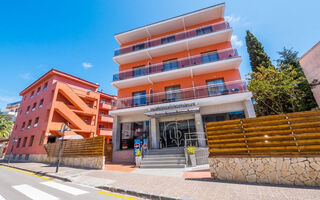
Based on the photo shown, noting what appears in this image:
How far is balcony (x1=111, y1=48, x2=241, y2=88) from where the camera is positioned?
12.6 meters

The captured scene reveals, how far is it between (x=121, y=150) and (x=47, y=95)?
15.3 metres

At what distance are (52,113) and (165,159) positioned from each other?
16.7 metres

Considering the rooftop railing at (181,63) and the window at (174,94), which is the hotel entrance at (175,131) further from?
the rooftop railing at (181,63)

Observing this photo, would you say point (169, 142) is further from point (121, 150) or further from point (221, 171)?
point (221, 171)

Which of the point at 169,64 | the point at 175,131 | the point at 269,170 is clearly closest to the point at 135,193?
the point at 269,170

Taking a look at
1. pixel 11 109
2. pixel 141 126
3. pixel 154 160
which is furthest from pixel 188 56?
pixel 11 109

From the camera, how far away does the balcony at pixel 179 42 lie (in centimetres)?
1397

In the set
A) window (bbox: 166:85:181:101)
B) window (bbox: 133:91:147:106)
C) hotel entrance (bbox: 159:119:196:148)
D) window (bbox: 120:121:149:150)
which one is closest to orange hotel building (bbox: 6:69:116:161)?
window (bbox: 133:91:147:106)

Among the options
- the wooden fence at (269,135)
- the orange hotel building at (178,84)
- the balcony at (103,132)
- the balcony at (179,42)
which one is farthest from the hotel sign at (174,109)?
the balcony at (103,132)

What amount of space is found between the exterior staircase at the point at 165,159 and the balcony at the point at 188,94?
15.6 feet

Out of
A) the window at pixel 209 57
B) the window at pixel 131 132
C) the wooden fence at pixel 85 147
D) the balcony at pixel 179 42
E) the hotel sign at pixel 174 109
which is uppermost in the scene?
the balcony at pixel 179 42

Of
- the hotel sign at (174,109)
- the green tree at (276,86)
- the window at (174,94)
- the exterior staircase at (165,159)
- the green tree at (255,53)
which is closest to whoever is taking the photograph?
the exterior staircase at (165,159)

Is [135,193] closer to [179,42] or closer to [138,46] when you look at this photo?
[179,42]

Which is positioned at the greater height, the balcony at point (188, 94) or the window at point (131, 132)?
the balcony at point (188, 94)
